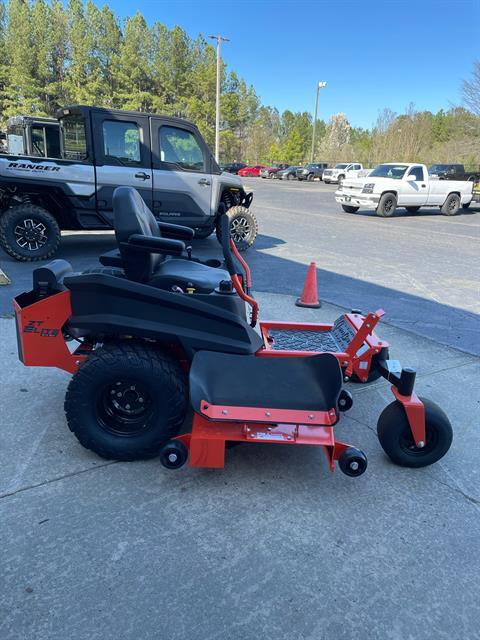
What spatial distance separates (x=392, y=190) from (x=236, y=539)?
15.9 m

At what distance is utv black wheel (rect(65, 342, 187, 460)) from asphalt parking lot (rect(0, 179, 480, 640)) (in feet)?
0.45

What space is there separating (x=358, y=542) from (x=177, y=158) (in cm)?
687

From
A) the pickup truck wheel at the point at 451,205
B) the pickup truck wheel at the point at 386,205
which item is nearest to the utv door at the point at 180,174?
the pickup truck wheel at the point at 386,205

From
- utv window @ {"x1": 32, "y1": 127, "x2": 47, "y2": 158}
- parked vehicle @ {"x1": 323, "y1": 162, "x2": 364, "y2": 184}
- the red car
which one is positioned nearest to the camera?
utv window @ {"x1": 32, "y1": 127, "x2": 47, "y2": 158}

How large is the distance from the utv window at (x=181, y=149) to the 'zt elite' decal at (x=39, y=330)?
546 centimetres

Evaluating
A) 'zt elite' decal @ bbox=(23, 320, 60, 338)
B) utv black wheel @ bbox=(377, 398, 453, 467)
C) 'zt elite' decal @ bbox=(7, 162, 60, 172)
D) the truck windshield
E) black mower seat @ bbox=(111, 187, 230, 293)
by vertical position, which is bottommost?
utv black wheel @ bbox=(377, 398, 453, 467)

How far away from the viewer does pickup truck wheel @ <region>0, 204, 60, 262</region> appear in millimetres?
6836

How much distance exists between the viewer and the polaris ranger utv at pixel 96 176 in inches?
272

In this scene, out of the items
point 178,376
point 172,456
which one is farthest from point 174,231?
point 172,456

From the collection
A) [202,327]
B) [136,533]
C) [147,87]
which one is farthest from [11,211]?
[147,87]

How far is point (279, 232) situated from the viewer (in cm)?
1177

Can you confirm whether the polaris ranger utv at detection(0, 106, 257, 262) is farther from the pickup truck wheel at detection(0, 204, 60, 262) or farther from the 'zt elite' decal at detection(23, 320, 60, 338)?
the 'zt elite' decal at detection(23, 320, 60, 338)

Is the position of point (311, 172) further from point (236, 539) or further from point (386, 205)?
point (236, 539)

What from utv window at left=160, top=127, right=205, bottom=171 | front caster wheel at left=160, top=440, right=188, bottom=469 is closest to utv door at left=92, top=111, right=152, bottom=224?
utv window at left=160, top=127, right=205, bottom=171
